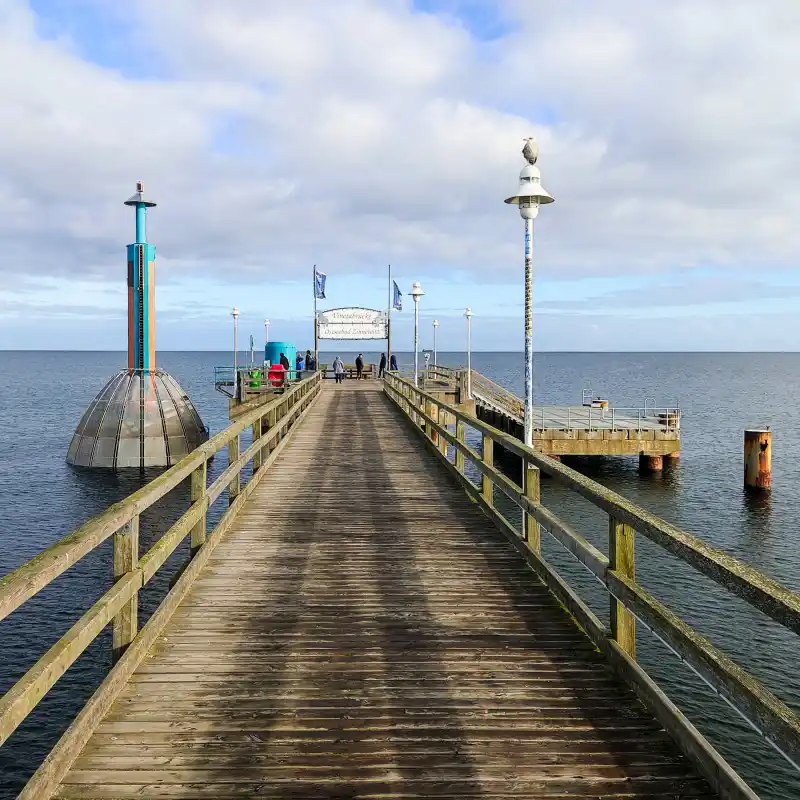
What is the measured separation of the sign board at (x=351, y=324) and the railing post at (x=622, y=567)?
38426mm

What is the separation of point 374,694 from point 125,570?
1644mm

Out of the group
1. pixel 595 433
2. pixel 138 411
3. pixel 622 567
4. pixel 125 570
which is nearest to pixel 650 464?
pixel 595 433

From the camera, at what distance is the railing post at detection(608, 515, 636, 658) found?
14.4 feet

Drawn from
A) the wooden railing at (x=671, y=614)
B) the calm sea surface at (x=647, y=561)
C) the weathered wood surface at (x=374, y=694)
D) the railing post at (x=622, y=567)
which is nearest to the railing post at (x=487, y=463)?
the weathered wood surface at (x=374, y=694)

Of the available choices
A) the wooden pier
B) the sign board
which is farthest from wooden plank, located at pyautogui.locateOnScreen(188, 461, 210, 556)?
the sign board

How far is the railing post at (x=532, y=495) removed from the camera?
6477 mm

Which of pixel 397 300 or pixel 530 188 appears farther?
pixel 397 300

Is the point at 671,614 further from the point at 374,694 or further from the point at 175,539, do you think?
the point at 175,539

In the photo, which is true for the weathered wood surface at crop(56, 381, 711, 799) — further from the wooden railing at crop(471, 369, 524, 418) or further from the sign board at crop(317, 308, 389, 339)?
the sign board at crop(317, 308, 389, 339)

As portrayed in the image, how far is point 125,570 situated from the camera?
437 cm

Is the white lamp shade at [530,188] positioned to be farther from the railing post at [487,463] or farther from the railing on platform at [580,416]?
the railing on platform at [580,416]

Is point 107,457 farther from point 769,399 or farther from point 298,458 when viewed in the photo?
point 769,399

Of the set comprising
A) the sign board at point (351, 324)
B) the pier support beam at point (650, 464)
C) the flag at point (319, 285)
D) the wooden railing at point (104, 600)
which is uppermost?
the flag at point (319, 285)

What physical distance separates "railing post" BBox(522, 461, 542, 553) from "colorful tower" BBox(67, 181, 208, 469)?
3077 centimetres
